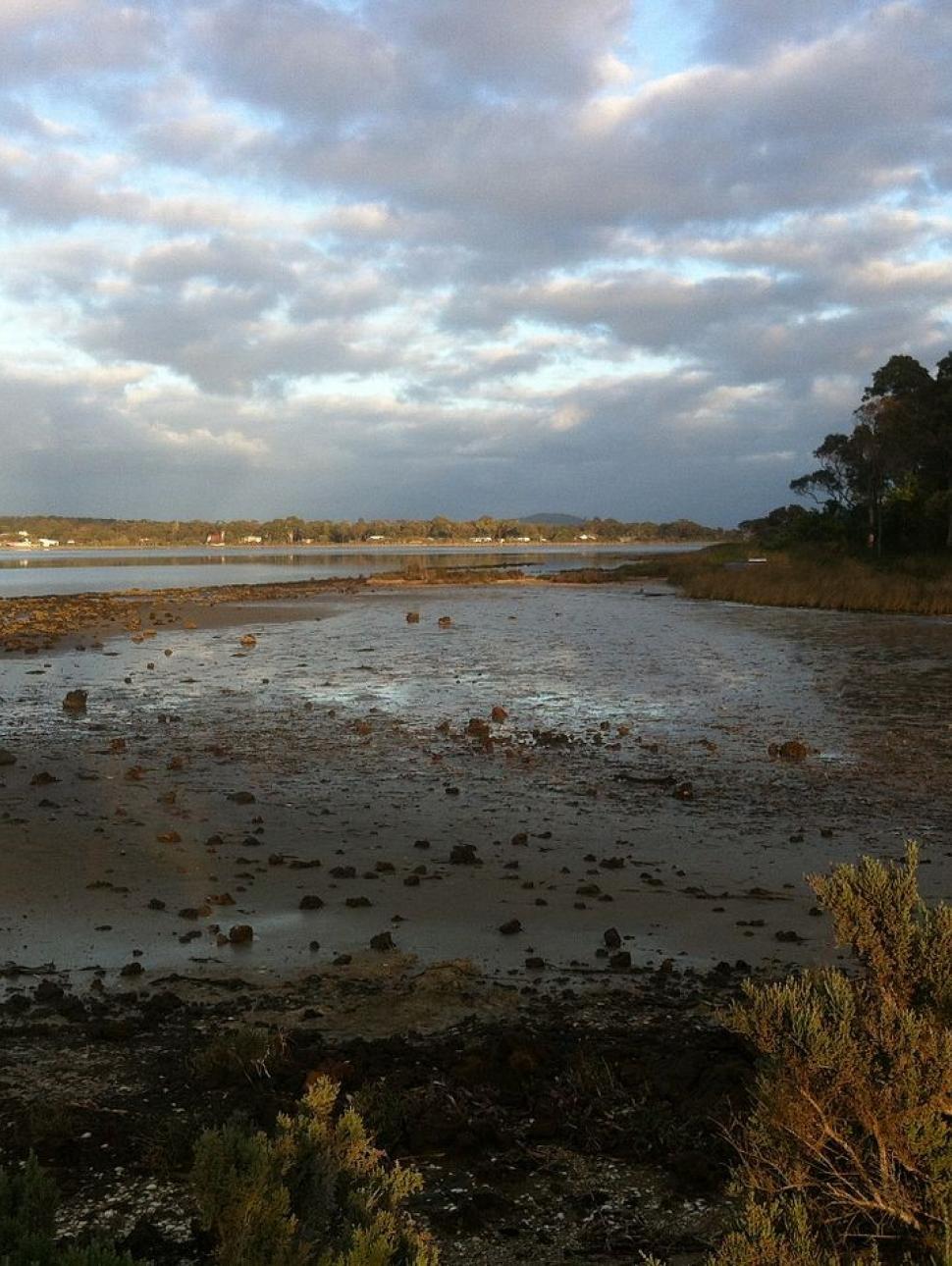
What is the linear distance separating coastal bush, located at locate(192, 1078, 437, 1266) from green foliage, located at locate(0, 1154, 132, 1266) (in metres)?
0.28

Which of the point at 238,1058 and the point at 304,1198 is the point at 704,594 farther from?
the point at 304,1198

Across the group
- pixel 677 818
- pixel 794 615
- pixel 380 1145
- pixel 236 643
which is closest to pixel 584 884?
pixel 677 818

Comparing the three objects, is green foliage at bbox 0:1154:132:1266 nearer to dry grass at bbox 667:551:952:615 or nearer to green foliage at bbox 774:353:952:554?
dry grass at bbox 667:551:952:615

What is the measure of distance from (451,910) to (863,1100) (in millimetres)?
4613

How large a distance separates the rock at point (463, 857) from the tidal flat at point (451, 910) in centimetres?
5

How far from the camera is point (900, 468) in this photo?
181 feet

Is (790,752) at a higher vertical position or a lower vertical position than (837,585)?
lower

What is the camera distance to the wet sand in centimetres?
682

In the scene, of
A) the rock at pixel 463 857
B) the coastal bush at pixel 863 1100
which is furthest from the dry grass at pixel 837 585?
the coastal bush at pixel 863 1100

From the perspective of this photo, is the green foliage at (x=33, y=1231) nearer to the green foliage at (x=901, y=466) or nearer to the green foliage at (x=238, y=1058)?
the green foliage at (x=238, y=1058)

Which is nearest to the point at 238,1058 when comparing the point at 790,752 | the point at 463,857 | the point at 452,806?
the point at 463,857

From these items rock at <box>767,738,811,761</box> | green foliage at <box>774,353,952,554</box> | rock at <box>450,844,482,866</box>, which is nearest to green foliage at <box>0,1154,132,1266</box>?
rock at <box>450,844,482,866</box>

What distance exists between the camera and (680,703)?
17.6 m

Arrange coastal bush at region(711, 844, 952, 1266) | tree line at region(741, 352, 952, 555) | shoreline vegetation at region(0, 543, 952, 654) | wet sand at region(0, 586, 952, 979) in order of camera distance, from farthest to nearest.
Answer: tree line at region(741, 352, 952, 555) < shoreline vegetation at region(0, 543, 952, 654) < wet sand at region(0, 586, 952, 979) < coastal bush at region(711, 844, 952, 1266)
